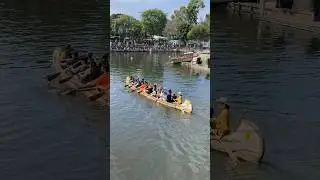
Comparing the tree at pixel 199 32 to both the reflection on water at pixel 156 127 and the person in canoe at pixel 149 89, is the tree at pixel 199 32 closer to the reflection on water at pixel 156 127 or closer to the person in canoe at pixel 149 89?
the reflection on water at pixel 156 127

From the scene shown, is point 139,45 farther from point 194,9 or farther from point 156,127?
point 156,127

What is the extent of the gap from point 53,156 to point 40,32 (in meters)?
1.01

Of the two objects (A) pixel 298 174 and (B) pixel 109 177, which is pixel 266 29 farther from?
(B) pixel 109 177

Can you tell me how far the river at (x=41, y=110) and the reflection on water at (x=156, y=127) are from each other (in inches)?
19.2

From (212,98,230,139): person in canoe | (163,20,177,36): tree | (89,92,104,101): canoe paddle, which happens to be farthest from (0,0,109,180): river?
(163,20,177,36): tree

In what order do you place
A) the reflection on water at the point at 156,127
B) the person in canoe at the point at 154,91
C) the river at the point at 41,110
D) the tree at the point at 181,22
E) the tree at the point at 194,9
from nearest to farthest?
the river at the point at 41,110 → the reflection on water at the point at 156,127 → the tree at the point at 194,9 → the tree at the point at 181,22 → the person in canoe at the point at 154,91

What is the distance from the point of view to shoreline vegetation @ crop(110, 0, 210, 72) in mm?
5316

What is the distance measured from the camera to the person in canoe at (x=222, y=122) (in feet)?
13.9

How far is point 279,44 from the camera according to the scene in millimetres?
4340

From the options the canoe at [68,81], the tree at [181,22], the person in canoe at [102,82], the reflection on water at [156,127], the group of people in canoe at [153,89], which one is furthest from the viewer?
the group of people in canoe at [153,89]

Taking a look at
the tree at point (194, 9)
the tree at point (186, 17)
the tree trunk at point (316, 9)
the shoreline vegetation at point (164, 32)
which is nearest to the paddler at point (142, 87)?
the shoreline vegetation at point (164, 32)

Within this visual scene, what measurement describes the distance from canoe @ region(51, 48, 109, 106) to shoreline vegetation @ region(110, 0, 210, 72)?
99 centimetres

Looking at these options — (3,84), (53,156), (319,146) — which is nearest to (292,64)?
(319,146)

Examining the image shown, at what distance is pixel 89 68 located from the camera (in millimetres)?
4488
